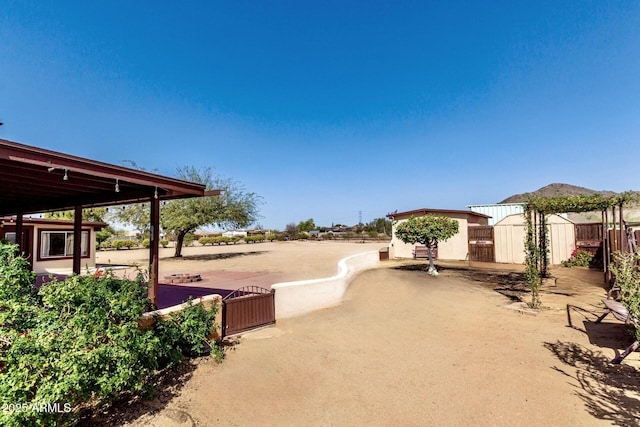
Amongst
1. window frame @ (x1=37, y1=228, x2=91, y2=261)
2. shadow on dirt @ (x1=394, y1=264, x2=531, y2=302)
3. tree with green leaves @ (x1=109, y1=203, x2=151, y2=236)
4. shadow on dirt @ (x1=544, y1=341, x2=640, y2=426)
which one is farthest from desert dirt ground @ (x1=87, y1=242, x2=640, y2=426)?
tree with green leaves @ (x1=109, y1=203, x2=151, y2=236)

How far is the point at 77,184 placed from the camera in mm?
5742

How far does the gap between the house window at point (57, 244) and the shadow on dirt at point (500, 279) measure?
59.7 ft

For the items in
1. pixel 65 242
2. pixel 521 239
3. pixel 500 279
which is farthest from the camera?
pixel 65 242

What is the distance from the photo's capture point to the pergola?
3961 mm

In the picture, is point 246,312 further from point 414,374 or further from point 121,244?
point 121,244

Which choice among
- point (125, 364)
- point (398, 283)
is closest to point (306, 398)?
point (125, 364)

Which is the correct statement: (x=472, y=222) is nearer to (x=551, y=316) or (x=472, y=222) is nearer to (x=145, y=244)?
(x=551, y=316)

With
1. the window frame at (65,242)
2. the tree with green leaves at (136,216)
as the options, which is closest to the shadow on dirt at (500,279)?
the window frame at (65,242)

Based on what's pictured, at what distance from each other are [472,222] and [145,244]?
35.5 meters

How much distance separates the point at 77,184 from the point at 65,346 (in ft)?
12.7

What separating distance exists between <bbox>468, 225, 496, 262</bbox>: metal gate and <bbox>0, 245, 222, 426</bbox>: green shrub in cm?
1721

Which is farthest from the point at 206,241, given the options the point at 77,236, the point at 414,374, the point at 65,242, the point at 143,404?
the point at 414,374

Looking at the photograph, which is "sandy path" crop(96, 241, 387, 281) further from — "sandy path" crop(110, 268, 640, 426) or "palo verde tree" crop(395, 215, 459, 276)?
"sandy path" crop(110, 268, 640, 426)

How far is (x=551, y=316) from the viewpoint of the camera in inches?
281
